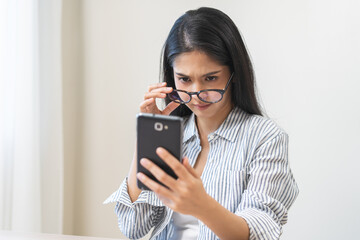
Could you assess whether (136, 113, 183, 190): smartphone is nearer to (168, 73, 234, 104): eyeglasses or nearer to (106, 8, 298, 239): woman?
(106, 8, 298, 239): woman

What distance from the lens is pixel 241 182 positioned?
141cm

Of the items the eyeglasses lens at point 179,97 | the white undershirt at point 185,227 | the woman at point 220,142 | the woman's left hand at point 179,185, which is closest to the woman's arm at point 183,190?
the woman's left hand at point 179,185

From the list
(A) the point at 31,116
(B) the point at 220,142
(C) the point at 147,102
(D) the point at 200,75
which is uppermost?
(D) the point at 200,75

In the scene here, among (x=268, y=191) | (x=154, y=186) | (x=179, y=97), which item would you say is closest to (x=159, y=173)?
(x=154, y=186)

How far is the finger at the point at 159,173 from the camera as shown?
1.01 m

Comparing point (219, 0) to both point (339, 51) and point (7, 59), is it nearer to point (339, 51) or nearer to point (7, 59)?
point (339, 51)

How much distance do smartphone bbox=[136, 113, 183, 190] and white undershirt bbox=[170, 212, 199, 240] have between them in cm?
45

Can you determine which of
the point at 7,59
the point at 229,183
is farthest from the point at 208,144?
the point at 7,59

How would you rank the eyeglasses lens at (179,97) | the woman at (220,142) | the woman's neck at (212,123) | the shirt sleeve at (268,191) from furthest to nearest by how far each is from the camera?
the woman's neck at (212,123) < the eyeglasses lens at (179,97) < the woman at (220,142) < the shirt sleeve at (268,191)

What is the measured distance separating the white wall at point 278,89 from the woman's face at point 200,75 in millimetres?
929

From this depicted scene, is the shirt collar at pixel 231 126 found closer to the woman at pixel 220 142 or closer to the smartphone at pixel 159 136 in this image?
the woman at pixel 220 142

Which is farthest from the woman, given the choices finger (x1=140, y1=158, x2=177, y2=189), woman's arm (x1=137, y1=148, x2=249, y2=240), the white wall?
the white wall

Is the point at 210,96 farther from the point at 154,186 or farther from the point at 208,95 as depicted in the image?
the point at 154,186

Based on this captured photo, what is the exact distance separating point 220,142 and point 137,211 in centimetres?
33
